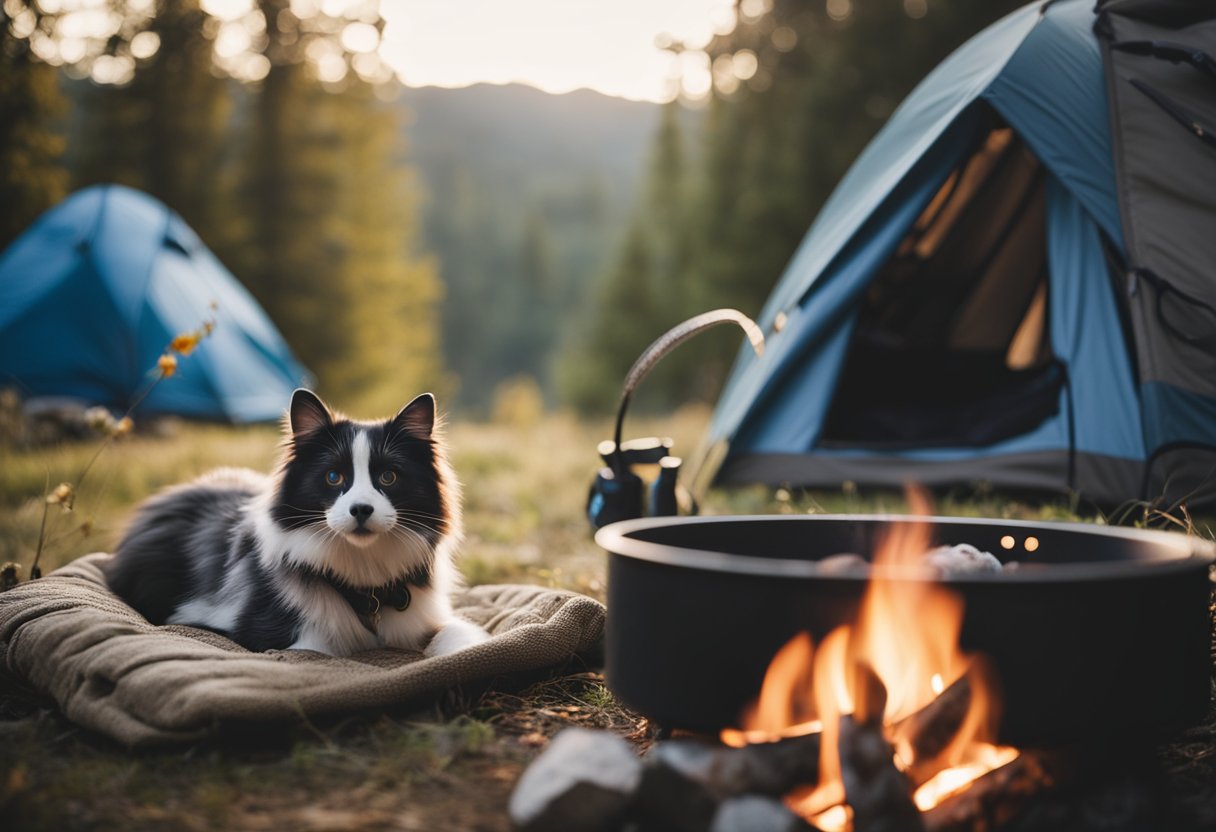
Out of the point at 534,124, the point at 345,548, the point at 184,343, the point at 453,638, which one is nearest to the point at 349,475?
the point at 345,548

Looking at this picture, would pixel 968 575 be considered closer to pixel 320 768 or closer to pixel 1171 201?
pixel 320 768

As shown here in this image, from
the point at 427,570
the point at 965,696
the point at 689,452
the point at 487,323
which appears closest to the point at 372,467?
the point at 427,570

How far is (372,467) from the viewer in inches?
104

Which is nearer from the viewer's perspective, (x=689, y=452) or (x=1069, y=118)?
(x=1069, y=118)

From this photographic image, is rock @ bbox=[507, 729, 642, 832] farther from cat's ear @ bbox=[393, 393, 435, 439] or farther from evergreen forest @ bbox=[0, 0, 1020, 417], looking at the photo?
evergreen forest @ bbox=[0, 0, 1020, 417]

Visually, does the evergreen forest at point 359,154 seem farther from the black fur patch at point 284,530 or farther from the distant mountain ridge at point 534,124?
the distant mountain ridge at point 534,124

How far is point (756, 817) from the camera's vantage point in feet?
5.30

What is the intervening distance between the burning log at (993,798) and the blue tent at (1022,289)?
87.2 inches

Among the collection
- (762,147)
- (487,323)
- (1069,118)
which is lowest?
(487,323)

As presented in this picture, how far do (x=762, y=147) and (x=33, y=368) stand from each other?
9.49 m

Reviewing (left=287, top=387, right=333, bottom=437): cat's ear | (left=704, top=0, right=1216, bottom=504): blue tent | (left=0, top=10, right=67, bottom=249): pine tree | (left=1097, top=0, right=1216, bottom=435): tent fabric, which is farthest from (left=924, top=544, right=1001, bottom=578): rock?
(left=0, top=10, right=67, bottom=249): pine tree

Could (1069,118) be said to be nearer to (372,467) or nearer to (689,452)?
(372,467)

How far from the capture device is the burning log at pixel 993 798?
1.79 meters

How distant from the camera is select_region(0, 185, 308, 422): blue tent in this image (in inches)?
300
